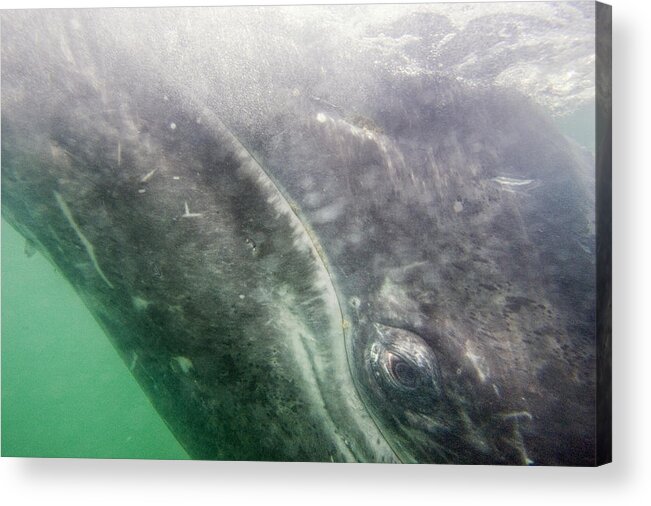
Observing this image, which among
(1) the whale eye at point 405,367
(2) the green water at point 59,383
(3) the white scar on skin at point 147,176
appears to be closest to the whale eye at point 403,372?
(1) the whale eye at point 405,367

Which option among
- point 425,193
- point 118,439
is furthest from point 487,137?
point 118,439

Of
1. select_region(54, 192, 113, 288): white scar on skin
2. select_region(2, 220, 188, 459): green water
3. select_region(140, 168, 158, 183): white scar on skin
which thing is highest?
select_region(140, 168, 158, 183): white scar on skin

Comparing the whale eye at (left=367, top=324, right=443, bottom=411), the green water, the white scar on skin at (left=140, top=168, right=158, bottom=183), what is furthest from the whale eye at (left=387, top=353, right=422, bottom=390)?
the white scar on skin at (left=140, top=168, right=158, bottom=183)

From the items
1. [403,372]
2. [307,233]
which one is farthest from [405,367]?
[307,233]

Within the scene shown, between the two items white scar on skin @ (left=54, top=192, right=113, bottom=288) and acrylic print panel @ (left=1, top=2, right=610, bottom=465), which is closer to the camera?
acrylic print panel @ (left=1, top=2, right=610, bottom=465)

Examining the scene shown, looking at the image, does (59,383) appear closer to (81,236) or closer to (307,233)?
(81,236)

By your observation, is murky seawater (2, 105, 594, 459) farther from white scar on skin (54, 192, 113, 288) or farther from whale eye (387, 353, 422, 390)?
whale eye (387, 353, 422, 390)

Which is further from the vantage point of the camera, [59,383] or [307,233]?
[59,383]
